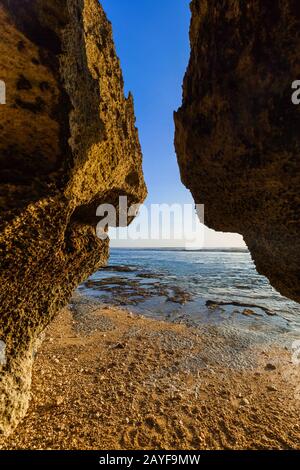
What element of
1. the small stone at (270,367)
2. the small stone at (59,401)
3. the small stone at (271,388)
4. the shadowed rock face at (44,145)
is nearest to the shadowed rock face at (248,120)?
the shadowed rock face at (44,145)

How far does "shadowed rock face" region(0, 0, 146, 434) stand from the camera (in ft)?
8.69

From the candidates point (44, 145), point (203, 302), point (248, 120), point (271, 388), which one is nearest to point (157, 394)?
point (271, 388)

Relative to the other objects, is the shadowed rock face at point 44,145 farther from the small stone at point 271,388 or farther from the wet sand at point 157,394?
the small stone at point 271,388

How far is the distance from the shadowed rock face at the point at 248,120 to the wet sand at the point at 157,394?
273 centimetres

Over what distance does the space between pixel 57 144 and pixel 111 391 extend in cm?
514

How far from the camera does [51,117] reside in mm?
2844

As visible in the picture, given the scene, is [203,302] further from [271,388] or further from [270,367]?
[271,388]

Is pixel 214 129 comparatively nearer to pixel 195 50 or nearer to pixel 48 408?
pixel 195 50

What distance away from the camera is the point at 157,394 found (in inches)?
208

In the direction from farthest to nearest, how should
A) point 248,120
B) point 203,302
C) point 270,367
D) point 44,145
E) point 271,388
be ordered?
point 203,302, point 270,367, point 271,388, point 248,120, point 44,145

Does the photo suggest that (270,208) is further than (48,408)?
No

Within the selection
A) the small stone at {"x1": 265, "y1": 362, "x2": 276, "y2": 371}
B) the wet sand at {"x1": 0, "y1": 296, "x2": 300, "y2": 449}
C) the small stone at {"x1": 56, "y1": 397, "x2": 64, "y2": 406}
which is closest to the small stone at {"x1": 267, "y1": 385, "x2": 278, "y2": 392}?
the wet sand at {"x1": 0, "y1": 296, "x2": 300, "y2": 449}

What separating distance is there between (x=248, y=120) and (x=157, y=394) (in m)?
5.66
